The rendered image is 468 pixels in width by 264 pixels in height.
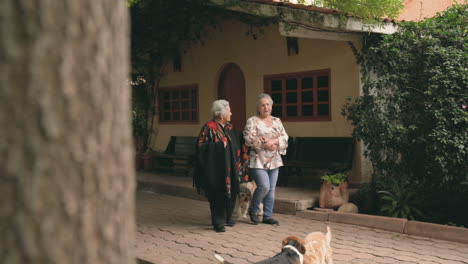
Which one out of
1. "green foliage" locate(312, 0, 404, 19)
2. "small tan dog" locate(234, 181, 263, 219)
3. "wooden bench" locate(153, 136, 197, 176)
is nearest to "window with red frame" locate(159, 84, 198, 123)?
"wooden bench" locate(153, 136, 197, 176)

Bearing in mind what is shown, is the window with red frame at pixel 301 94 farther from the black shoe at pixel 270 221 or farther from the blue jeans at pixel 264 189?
the black shoe at pixel 270 221

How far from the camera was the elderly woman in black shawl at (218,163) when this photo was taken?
6691 mm

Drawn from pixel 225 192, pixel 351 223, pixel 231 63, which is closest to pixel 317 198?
pixel 351 223

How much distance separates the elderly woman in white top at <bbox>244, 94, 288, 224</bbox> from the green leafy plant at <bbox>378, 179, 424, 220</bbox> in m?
1.64

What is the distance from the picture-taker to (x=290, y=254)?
3713 millimetres

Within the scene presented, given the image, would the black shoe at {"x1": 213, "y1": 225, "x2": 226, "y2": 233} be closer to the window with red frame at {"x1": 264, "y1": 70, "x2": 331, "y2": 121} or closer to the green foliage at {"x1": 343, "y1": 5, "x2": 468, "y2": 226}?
the green foliage at {"x1": 343, "y1": 5, "x2": 468, "y2": 226}

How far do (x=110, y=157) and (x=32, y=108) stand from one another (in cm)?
22

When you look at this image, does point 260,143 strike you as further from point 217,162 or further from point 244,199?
point 244,199

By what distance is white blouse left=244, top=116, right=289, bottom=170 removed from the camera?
6867 mm

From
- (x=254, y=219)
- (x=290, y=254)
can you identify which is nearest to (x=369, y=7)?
(x=254, y=219)

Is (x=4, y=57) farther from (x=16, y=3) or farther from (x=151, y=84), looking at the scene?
(x=151, y=84)

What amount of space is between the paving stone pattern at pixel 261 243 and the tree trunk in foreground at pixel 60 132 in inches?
169

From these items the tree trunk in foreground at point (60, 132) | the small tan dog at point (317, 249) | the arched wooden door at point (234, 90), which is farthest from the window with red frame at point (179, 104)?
the tree trunk in foreground at point (60, 132)

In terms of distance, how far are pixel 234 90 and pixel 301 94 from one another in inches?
78.3
